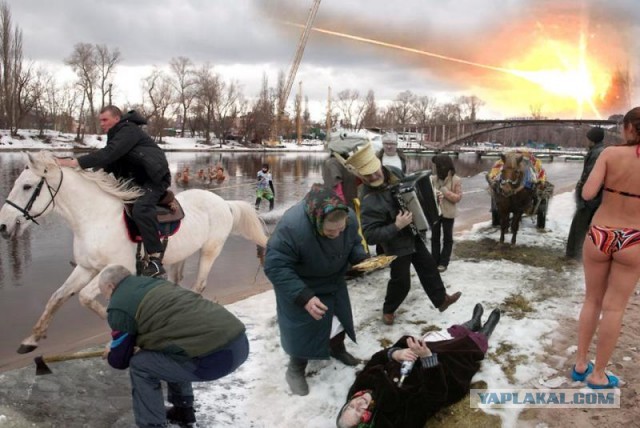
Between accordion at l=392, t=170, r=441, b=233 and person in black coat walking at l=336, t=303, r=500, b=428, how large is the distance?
4.36 feet

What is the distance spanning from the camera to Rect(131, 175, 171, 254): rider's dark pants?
14.9 feet

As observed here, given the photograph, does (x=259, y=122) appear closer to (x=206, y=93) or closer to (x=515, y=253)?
(x=206, y=93)

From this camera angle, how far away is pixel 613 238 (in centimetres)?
316

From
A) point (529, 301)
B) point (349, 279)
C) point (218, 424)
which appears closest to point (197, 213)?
point (349, 279)

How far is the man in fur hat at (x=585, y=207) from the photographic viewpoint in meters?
6.70

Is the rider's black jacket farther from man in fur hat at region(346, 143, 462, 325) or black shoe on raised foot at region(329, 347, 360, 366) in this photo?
black shoe on raised foot at region(329, 347, 360, 366)

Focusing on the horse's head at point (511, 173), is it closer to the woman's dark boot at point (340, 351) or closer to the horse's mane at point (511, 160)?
the horse's mane at point (511, 160)

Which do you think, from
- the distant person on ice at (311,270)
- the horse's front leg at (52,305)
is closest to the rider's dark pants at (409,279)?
the distant person on ice at (311,270)

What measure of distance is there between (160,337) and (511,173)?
7.47m

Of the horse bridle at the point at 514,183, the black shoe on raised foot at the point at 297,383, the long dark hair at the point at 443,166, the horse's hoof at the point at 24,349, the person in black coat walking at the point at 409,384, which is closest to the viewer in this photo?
the person in black coat walking at the point at 409,384

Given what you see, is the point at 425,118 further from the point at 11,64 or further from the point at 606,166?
the point at 606,166

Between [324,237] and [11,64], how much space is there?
59.1 metres

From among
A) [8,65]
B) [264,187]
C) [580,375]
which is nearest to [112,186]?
[580,375]

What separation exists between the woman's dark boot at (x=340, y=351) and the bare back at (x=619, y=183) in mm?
2215
